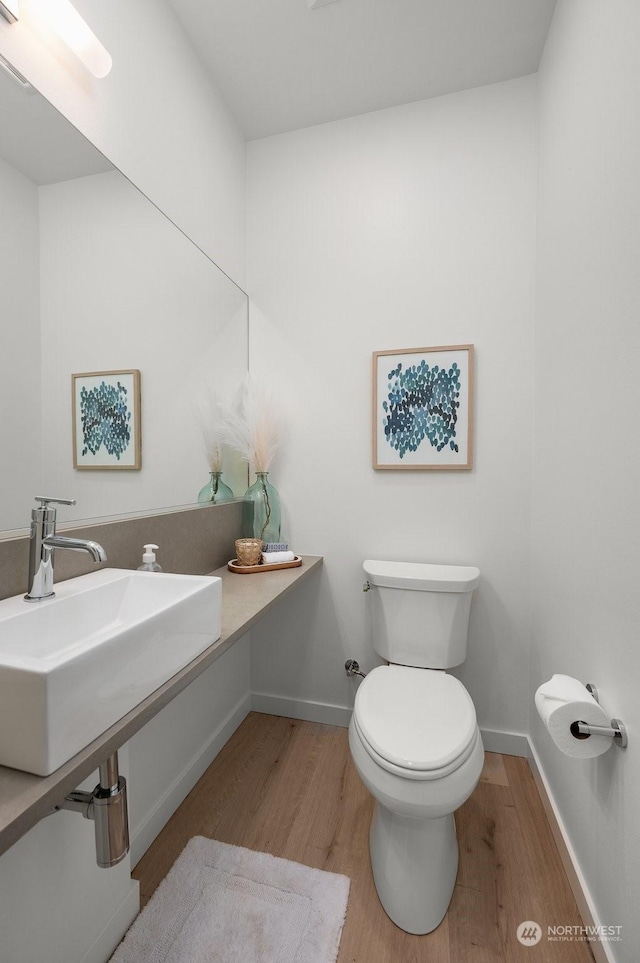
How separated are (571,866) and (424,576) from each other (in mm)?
861

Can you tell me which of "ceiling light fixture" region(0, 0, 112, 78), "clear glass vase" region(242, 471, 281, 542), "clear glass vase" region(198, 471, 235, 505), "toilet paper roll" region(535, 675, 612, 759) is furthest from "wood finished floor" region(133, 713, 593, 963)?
"ceiling light fixture" region(0, 0, 112, 78)

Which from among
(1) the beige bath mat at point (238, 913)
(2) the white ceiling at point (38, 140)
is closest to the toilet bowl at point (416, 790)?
(1) the beige bath mat at point (238, 913)

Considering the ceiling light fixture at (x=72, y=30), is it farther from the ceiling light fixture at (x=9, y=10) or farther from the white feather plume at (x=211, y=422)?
the white feather plume at (x=211, y=422)

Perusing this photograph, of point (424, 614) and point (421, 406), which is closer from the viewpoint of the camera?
point (424, 614)

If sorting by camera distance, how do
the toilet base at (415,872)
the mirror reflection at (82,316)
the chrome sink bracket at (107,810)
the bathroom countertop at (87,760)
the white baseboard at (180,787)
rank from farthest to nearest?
1. the white baseboard at (180,787)
2. the toilet base at (415,872)
3. the mirror reflection at (82,316)
4. the chrome sink bracket at (107,810)
5. the bathroom countertop at (87,760)

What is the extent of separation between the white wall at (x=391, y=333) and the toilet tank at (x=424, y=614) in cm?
17

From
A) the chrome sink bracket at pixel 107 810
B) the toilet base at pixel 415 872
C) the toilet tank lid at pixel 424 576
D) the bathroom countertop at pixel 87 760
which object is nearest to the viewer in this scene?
the bathroom countertop at pixel 87 760

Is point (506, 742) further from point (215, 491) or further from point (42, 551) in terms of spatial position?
point (42, 551)

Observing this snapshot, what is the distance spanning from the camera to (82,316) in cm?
115

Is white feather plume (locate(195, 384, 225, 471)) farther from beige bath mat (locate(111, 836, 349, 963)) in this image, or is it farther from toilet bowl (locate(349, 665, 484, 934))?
beige bath mat (locate(111, 836, 349, 963))

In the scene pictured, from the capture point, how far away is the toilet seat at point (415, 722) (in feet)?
3.47

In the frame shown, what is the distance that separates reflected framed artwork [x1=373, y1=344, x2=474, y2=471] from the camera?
1705 mm

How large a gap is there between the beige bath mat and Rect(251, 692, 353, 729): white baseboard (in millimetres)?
671

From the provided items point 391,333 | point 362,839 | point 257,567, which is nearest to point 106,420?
point 257,567
